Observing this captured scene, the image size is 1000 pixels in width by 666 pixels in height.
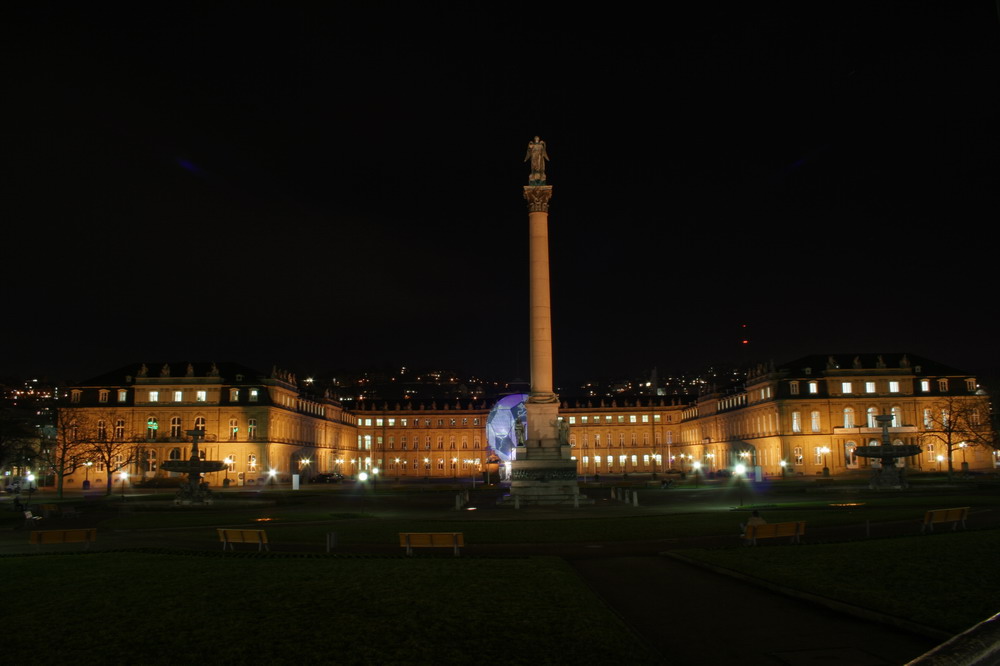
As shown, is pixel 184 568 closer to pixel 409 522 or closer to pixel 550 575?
pixel 550 575

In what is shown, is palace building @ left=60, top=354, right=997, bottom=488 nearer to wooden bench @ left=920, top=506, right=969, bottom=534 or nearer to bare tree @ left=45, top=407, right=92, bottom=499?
bare tree @ left=45, top=407, right=92, bottom=499

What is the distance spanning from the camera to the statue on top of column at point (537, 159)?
74.6m

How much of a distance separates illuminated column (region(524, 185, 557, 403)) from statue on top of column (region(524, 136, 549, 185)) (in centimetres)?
105

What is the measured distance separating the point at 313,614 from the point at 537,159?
2447 inches

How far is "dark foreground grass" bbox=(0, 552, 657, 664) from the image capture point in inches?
568

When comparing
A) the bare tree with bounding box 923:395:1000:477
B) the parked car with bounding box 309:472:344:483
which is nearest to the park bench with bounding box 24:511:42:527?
the parked car with bounding box 309:472:344:483

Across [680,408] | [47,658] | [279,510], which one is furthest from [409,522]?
[680,408]

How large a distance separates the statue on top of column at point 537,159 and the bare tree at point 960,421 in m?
64.6

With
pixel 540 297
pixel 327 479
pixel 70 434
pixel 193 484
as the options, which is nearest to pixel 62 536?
pixel 193 484

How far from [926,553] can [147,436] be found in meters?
116

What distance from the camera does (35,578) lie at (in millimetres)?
23141

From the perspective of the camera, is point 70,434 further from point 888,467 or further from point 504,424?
point 888,467

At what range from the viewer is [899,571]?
71.3 ft

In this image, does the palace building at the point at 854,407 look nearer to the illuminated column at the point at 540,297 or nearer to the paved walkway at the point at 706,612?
the illuminated column at the point at 540,297
